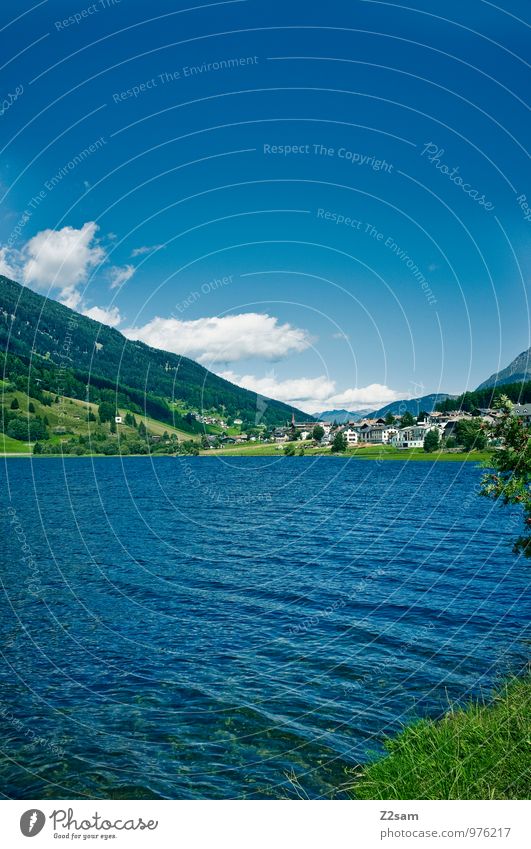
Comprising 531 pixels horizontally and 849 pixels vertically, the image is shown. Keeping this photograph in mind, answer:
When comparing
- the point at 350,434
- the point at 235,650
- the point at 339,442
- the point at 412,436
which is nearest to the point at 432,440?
the point at 412,436

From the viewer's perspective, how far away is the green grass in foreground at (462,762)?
36.6 ft

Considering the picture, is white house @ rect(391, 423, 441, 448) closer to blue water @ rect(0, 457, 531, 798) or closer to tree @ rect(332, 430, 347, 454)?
tree @ rect(332, 430, 347, 454)

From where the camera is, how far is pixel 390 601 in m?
34.8

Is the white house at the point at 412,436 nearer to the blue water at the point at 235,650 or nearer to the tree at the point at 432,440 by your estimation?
the tree at the point at 432,440

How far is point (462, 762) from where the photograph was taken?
1156cm

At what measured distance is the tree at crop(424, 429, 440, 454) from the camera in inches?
6147

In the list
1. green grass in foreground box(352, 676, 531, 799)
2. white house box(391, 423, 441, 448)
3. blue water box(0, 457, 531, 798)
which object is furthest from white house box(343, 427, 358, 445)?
green grass in foreground box(352, 676, 531, 799)

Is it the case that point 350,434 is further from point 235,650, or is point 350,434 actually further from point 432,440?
point 235,650

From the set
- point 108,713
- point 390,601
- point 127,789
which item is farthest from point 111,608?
point 127,789

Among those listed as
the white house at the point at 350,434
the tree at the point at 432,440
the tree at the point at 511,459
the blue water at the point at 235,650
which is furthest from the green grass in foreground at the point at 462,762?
the white house at the point at 350,434

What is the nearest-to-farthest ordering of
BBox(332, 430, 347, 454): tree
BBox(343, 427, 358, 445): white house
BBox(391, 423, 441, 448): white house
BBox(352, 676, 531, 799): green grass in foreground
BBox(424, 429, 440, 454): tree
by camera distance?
1. BBox(352, 676, 531, 799): green grass in foreground
2. BBox(424, 429, 440, 454): tree
3. BBox(391, 423, 441, 448): white house
4. BBox(332, 430, 347, 454): tree
5. BBox(343, 427, 358, 445): white house

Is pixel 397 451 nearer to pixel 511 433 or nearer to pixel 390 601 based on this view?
pixel 390 601

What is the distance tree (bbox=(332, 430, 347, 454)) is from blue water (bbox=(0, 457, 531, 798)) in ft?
381

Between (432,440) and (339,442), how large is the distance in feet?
102
